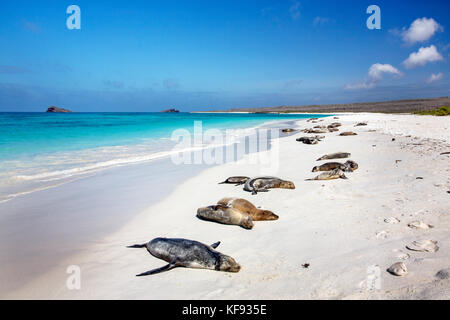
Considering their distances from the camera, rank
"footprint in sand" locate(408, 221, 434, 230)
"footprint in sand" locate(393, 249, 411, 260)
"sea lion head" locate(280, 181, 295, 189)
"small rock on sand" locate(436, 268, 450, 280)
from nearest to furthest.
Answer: "small rock on sand" locate(436, 268, 450, 280) < "footprint in sand" locate(393, 249, 411, 260) < "footprint in sand" locate(408, 221, 434, 230) < "sea lion head" locate(280, 181, 295, 189)

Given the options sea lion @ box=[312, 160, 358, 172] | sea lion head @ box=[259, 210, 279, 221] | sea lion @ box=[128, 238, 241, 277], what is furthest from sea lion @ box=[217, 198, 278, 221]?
sea lion @ box=[312, 160, 358, 172]

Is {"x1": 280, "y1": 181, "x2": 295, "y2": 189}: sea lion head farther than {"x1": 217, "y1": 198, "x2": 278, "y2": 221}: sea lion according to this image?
Yes

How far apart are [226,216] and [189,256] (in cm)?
138

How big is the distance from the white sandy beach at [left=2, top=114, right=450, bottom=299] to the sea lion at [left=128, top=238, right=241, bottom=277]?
90 mm

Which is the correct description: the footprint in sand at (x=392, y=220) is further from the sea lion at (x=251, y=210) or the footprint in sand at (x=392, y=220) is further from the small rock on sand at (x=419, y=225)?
the sea lion at (x=251, y=210)

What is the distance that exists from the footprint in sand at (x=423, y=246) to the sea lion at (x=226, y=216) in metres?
2.24

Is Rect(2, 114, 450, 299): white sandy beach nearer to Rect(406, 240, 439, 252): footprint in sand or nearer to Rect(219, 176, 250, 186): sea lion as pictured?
Rect(406, 240, 439, 252): footprint in sand

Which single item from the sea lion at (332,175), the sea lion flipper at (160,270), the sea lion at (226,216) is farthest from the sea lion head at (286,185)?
the sea lion flipper at (160,270)

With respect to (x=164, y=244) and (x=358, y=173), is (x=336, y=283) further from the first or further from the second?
(x=358, y=173)

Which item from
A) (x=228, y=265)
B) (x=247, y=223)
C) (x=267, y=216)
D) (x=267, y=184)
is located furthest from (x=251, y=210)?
(x=267, y=184)

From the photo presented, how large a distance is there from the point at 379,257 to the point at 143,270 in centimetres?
296

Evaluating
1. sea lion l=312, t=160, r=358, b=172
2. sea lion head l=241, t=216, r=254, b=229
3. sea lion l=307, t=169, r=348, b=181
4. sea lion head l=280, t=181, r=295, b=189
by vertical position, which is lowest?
sea lion head l=241, t=216, r=254, b=229

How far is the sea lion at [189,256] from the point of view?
3365 millimetres

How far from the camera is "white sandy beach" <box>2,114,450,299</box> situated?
291 cm
